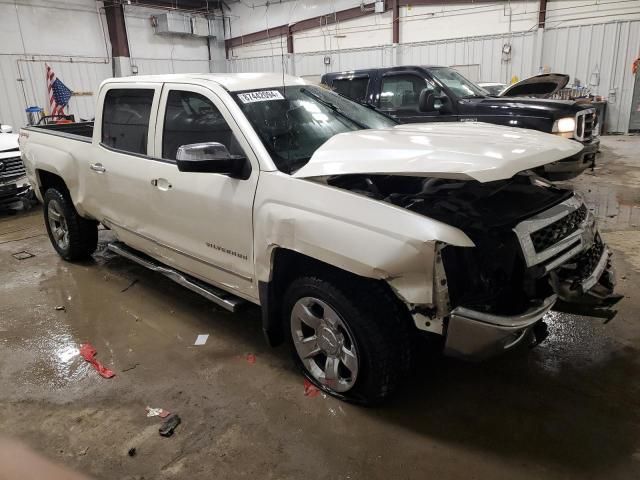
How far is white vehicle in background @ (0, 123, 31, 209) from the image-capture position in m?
6.94

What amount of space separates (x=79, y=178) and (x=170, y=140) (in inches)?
58.8

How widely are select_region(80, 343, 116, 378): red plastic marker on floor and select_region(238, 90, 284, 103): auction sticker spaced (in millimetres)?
1931

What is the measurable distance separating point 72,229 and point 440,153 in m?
3.92

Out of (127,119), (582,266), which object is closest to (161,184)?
(127,119)

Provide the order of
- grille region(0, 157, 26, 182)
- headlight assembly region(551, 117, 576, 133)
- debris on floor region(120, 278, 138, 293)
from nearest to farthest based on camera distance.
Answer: debris on floor region(120, 278, 138, 293)
headlight assembly region(551, 117, 576, 133)
grille region(0, 157, 26, 182)

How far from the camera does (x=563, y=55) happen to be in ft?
41.2

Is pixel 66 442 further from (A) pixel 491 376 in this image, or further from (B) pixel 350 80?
(B) pixel 350 80

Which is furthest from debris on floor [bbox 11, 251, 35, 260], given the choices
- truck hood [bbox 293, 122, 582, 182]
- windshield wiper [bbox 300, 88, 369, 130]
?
truck hood [bbox 293, 122, 582, 182]

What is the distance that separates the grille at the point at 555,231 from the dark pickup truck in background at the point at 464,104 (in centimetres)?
286

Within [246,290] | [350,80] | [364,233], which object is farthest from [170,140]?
[350,80]

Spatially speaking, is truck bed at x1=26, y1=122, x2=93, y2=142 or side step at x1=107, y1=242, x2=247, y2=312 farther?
truck bed at x1=26, y1=122, x2=93, y2=142

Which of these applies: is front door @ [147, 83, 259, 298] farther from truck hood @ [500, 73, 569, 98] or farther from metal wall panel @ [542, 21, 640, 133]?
metal wall panel @ [542, 21, 640, 133]

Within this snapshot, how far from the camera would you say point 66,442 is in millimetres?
2512

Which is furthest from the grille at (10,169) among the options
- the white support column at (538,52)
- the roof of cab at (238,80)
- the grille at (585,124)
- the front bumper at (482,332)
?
the white support column at (538,52)
